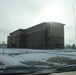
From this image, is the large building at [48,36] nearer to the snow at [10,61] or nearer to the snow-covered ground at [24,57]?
the snow-covered ground at [24,57]

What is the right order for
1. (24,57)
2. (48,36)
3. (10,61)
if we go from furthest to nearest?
(48,36) < (24,57) < (10,61)

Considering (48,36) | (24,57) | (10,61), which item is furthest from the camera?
(48,36)

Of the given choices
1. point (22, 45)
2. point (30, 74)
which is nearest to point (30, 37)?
point (22, 45)

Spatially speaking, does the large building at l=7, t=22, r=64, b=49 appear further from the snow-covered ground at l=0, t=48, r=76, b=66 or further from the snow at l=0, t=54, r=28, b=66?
the snow at l=0, t=54, r=28, b=66

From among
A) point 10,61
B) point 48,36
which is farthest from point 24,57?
point 48,36

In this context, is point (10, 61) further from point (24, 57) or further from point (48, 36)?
point (48, 36)

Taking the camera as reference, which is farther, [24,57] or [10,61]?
[24,57]

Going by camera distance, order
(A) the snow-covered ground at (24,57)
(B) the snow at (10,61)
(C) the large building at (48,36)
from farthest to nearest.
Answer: (C) the large building at (48,36)
(A) the snow-covered ground at (24,57)
(B) the snow at (10,61)

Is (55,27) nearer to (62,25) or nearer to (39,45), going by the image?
(62,25)

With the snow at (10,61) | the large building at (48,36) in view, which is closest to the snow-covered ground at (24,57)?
the snow at (10,61)

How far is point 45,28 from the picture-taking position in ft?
281

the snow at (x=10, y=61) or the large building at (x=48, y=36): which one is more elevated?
the large building at (x=48, y=36)

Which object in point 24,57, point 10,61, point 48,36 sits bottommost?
point 24,57

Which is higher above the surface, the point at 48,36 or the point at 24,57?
the point at 48,36
